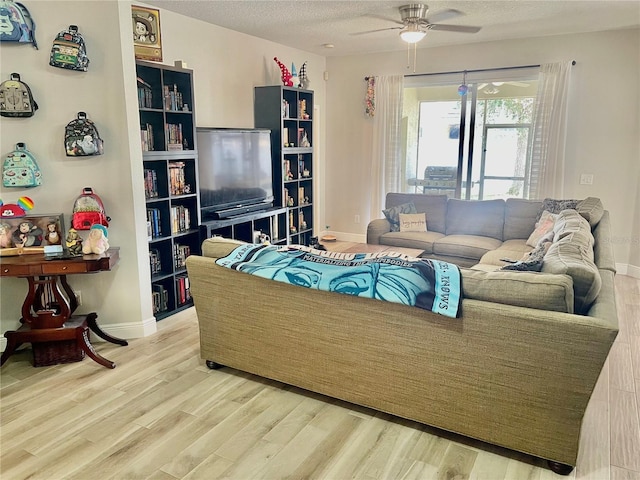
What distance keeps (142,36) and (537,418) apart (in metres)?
4.03

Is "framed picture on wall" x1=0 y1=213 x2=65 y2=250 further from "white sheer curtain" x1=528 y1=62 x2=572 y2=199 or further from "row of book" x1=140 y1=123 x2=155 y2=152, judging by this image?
"white sheer curtain" x1=528 y1=62 x2=572 y2=199

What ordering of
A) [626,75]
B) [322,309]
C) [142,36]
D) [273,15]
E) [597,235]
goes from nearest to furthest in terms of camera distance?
[322,309] < [597,235] < [142,36] < [273,15] < [626,75]

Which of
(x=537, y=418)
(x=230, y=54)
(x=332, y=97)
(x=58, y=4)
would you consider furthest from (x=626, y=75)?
(x=58, y=4)

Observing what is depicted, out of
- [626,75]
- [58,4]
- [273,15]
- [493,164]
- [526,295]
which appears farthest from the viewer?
[493,164]

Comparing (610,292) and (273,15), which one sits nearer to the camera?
(610,292)

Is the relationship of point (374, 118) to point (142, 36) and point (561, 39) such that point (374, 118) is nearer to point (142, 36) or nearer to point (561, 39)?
point (561, 39)

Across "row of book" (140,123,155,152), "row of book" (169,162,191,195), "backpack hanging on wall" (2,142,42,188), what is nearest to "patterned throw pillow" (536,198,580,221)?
"row of book" (169,162,191,195)

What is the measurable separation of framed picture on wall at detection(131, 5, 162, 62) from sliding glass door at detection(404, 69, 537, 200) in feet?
11.0

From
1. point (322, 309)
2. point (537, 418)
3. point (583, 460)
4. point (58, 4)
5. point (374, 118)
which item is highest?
point (58, 4)

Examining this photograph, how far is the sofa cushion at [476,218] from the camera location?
17.2 ft

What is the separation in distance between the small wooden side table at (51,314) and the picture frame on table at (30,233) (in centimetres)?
11

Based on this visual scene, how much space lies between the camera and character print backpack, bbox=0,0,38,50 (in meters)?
2.88

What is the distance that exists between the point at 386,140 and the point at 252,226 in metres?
2.58

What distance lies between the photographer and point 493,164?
19.7ft
